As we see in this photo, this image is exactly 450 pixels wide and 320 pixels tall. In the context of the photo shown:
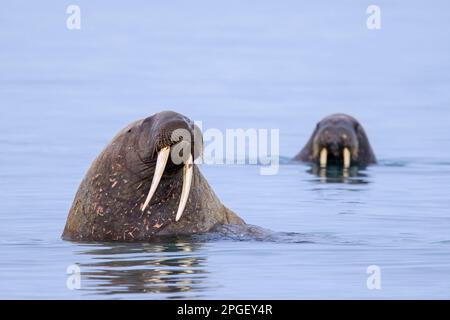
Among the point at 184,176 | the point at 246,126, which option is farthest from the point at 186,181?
the point at 246,126

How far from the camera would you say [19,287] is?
45.9 feet

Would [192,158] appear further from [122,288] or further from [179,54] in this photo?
[179,54]

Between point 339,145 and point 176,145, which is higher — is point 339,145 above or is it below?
below

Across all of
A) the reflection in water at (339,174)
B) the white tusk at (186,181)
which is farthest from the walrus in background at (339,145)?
the white tusk at (186,181)

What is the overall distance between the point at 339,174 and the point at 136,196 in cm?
903

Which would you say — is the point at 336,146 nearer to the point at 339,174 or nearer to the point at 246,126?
the point at 339,174

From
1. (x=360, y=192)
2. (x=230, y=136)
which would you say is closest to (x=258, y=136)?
(x=230, y=136)

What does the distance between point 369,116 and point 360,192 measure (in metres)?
12.1

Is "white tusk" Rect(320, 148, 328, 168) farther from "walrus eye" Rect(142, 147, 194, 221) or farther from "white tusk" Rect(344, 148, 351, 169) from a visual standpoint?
"walrus eye" Rect(142, 147, 194, 221)

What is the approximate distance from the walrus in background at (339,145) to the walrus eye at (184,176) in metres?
9.76

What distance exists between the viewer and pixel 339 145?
25.3 metres

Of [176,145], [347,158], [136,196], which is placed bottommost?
[347,158]

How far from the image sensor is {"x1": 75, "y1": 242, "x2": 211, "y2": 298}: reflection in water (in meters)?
13.8

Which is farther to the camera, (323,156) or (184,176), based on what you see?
(323,156)
